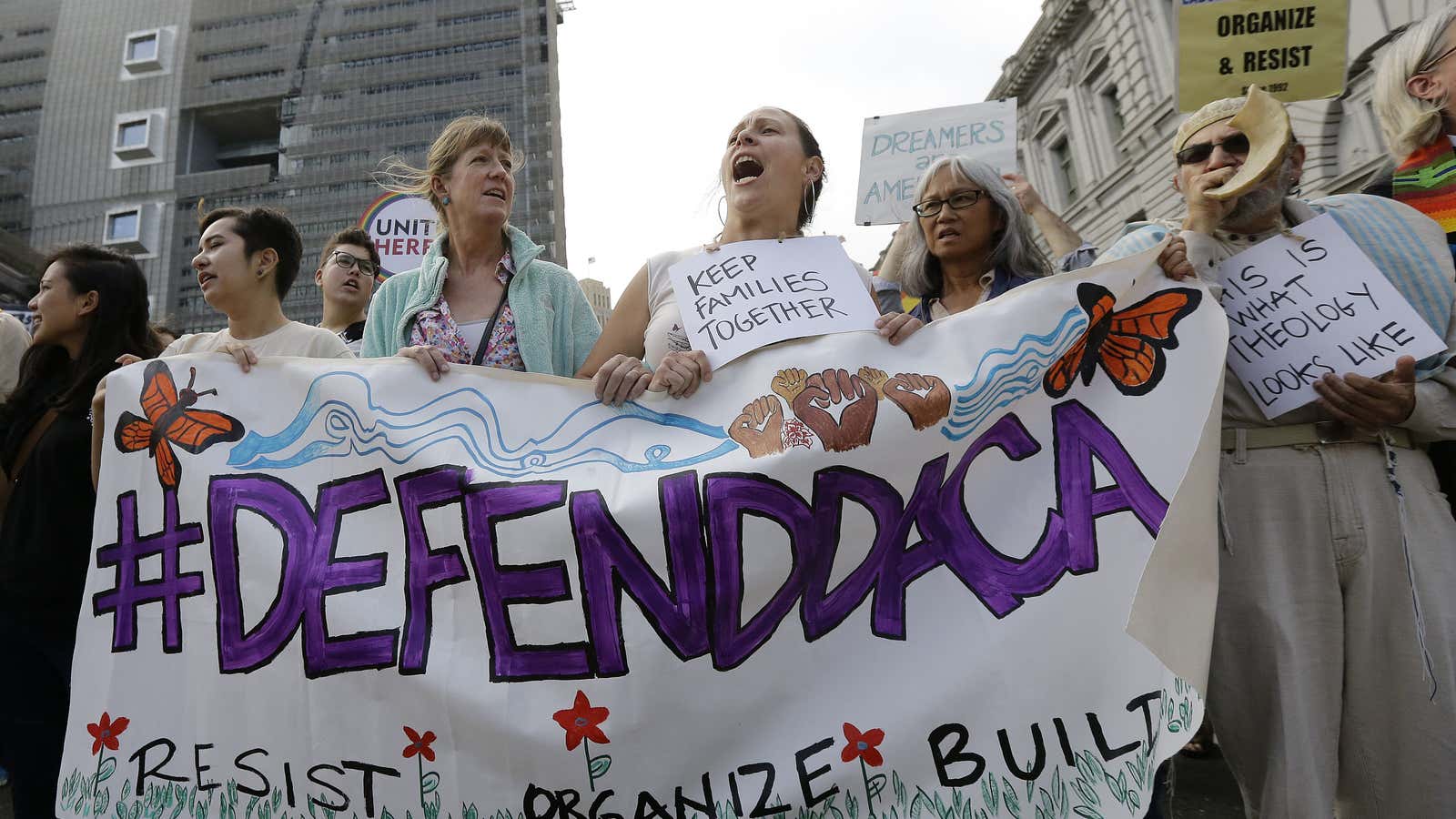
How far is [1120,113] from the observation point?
1739 centimetres

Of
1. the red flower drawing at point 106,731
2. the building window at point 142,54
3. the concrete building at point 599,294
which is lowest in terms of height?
the red flower drawing at point 106,731

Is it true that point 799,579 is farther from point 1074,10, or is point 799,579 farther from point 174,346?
point 1074,10

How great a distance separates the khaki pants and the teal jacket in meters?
1.83

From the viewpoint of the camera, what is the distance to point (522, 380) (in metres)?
2.13

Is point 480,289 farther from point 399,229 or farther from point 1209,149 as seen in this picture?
point 399,229

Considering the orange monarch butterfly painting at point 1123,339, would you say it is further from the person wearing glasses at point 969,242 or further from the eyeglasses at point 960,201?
the eyeglasses at point 960,201

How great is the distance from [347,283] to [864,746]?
138 inches

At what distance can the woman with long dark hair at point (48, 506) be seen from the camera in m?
2.27

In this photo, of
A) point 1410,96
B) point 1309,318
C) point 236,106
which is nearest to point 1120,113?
point 1410,96

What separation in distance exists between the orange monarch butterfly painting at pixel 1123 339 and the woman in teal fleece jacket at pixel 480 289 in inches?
55.2

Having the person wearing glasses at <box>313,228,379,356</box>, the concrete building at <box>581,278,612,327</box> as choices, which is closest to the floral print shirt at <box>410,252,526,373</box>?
the person wearing glasses at <box>313,228,379,356</box>

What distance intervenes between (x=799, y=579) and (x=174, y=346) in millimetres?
2172

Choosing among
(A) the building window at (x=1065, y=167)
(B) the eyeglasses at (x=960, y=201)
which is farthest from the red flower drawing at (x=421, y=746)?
(A) the building window at (x=1065, y=167)

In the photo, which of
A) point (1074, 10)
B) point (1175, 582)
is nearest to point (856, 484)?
point (1175, 582)
